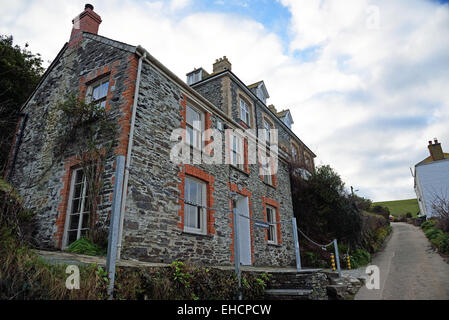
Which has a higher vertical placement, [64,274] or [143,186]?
[143,186]

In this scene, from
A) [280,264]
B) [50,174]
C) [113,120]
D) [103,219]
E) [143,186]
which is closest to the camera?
[103,219]

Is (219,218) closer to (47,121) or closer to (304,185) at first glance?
(47,121)

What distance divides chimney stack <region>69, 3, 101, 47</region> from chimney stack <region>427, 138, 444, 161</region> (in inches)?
1267

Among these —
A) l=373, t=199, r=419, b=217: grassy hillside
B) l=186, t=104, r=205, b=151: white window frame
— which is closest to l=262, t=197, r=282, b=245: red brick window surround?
l=186, t=104, r=205, b=151: white window frame

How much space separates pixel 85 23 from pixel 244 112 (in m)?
8.76

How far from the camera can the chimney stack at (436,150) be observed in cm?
2866

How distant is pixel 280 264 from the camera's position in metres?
11.6

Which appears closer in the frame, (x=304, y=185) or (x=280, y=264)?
(x=280, y=264)

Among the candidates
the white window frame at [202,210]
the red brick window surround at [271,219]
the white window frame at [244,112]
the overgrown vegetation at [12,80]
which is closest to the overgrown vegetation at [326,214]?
the red brick window surround at [271,219]

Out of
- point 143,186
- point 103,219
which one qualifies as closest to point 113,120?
point 143,186

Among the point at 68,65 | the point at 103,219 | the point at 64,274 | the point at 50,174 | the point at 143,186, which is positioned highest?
the point at 68,65

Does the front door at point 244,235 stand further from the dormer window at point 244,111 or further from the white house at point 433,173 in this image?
the white house at point 433,173

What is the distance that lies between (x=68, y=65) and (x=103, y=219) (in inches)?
239
